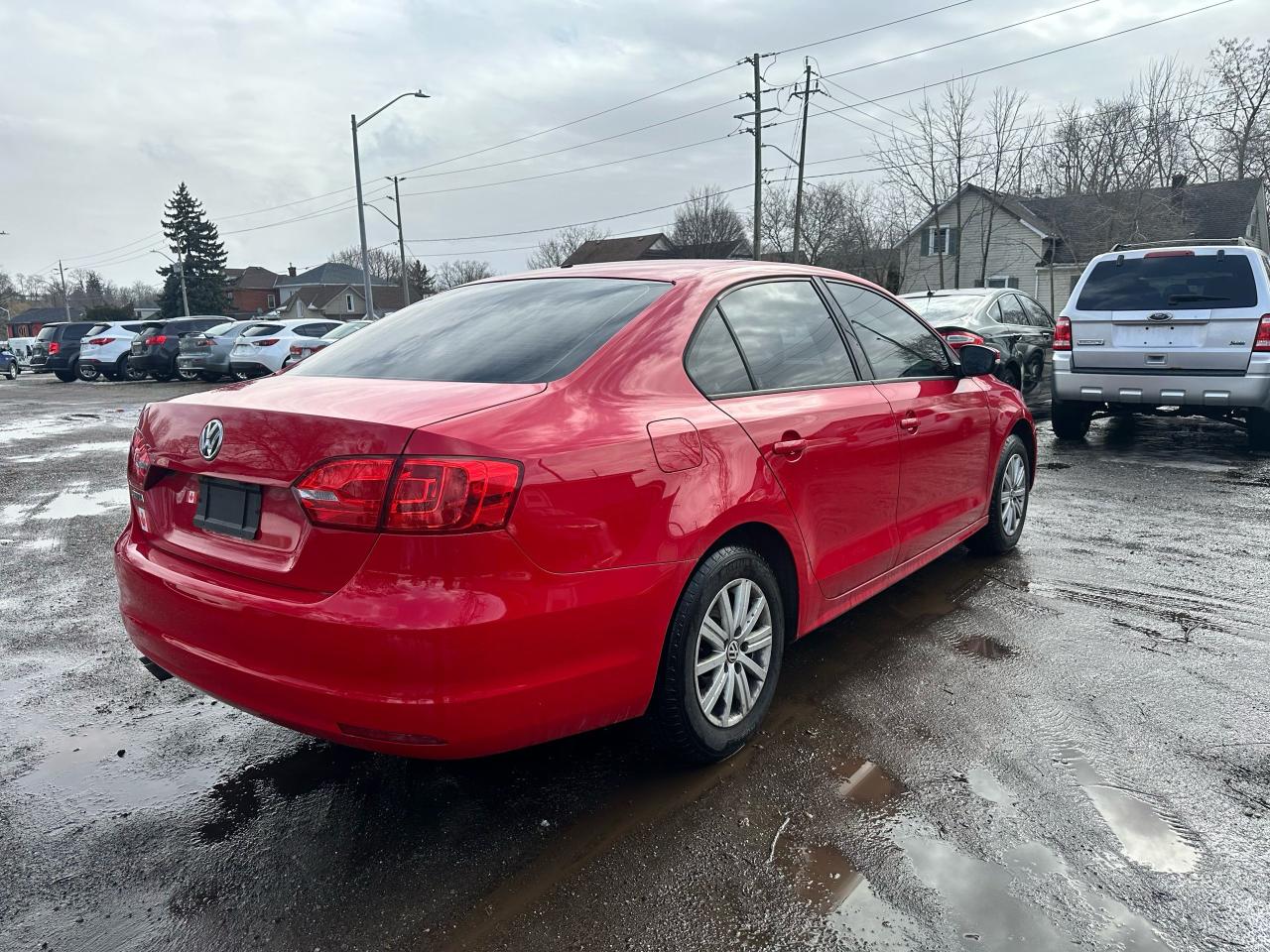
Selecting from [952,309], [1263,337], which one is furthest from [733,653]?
[952,309]

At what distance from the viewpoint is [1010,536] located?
532 cm

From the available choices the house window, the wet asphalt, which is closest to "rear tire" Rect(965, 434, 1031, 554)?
the wet asphalt

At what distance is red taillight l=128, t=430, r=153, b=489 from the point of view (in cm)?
287

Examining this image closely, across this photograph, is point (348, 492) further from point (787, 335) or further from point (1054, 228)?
point (1054, 228)

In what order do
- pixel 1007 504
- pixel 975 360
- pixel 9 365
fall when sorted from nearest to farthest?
1. pixel 975 360
2. pixel 1007 504
3. pixel 9 365

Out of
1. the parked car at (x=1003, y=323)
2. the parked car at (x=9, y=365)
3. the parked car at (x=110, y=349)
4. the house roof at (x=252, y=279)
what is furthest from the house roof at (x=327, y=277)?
the parked car at (x=1003, y=323)

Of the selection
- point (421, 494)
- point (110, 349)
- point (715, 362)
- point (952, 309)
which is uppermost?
point (952, 309)

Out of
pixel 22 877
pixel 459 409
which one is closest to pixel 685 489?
pixel 459 409

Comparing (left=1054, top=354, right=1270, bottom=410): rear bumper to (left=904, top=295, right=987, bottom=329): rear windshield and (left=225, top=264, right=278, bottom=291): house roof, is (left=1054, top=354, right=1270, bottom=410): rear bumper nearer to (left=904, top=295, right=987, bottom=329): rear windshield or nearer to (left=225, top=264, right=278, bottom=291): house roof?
(left=904, top=295, right=987, bottom=329): rear windshield

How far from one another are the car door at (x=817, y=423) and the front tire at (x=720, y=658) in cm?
34

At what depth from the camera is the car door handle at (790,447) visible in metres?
3.09

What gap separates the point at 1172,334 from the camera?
8.21 metres

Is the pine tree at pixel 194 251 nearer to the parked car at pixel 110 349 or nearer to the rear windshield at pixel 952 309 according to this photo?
the parked car at pixel 110 349

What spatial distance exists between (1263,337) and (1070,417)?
1.92 meters
